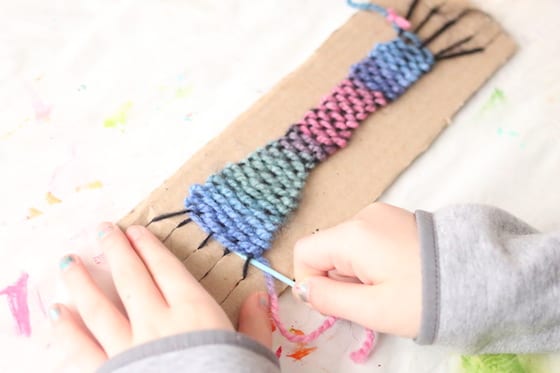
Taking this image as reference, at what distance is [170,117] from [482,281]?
1.23 feet

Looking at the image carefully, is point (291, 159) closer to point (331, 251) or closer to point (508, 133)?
point (331, 251)

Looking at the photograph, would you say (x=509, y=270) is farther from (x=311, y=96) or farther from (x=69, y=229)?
(x=69, y=229)

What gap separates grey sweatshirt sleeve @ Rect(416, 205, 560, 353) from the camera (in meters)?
0.49

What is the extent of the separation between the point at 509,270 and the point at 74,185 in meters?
0.43

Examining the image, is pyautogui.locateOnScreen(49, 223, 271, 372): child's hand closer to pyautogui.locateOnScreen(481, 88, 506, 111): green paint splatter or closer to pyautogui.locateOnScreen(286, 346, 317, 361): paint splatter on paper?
pyautogui.locateOnScreen(286, 346, 317, 361): paint splatter on paper

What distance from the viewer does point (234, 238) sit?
59cm

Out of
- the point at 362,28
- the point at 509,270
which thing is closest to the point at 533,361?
the point at 509,270

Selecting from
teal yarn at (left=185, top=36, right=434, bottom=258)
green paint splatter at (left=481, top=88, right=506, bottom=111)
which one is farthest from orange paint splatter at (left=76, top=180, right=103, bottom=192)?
green paint splatter at (left=481, top=88, right=506, bottom=111)

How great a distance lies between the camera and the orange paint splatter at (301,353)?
57cm

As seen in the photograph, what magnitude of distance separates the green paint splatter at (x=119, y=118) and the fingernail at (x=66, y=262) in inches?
6.3

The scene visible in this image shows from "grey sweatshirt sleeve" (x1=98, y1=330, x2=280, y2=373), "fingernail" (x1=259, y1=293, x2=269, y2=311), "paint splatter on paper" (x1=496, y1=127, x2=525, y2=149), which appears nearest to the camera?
"grey sweatshirt sleeve" (x1=98, y1=330, x2=280, y2=373)

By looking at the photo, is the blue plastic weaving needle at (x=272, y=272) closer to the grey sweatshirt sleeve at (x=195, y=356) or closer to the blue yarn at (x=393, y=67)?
the grey sweatshirt sleeve at (x=195, y=356)

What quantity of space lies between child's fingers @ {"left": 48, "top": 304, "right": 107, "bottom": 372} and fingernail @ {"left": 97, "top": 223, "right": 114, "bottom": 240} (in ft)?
0.24

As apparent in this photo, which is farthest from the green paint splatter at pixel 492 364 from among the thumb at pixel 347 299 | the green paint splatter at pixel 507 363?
the thumb at pixel 347 299
